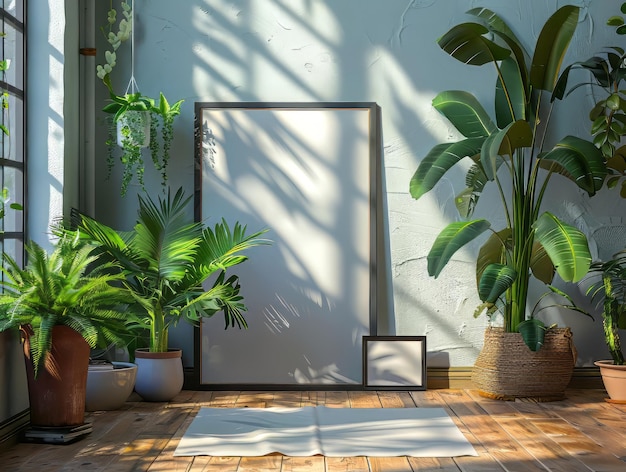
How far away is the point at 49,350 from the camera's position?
3352mm

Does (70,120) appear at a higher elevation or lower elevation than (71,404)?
higher

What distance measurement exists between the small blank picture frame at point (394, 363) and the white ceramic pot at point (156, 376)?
1093mm

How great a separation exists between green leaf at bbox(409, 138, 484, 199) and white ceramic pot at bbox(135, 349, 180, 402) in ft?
5.14

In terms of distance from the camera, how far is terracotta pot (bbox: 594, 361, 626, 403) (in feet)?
14.5

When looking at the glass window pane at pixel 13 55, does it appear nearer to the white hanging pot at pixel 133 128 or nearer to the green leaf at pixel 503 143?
the white hanging pot at pixel 133 128

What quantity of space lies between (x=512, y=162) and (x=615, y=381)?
4.13 ft

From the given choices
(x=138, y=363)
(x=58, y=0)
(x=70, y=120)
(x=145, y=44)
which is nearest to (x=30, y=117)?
(x=70, y=120)

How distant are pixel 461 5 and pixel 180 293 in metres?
2.30

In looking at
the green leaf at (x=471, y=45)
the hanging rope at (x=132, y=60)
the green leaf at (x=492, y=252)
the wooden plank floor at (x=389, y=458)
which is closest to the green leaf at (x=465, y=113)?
the green leaf at (x=471, y=45)

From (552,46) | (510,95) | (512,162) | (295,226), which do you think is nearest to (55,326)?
(295,226)

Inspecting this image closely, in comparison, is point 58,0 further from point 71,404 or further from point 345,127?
point 71,404

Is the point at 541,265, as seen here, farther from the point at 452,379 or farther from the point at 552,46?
the point at 552,46

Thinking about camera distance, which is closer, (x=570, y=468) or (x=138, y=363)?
(x=570, y=468)

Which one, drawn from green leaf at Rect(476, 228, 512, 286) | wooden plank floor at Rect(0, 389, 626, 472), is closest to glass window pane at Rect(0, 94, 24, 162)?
wooden plank floor at Rect(0, 389, 626, 472)
